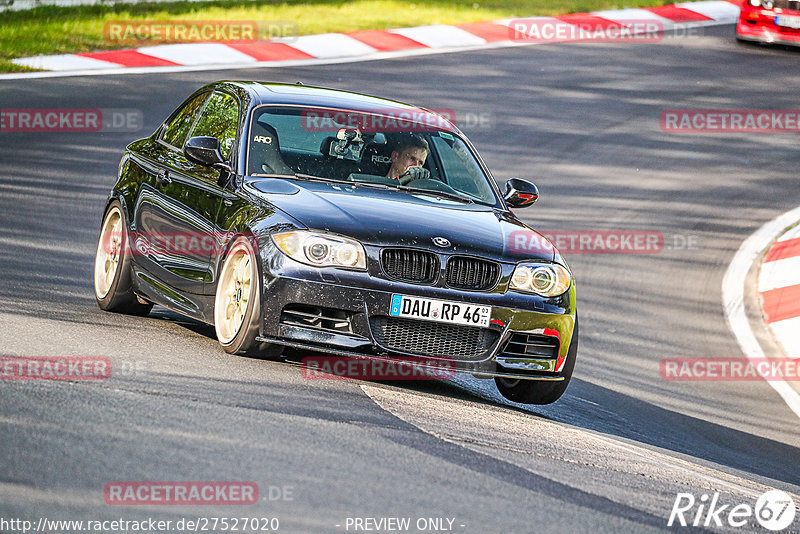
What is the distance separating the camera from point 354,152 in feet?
28.1

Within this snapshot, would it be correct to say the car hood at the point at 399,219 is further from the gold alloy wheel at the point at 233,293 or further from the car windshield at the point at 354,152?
the gold alloy wheel at the point at 233,293

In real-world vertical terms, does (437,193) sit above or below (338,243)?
above

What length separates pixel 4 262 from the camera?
1017 cm

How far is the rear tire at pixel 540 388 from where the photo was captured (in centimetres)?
799

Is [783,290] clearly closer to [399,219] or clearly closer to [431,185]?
[431,185]

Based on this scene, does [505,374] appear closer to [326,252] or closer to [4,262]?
[326,252]

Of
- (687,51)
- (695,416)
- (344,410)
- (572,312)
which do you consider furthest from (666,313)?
(687,51)

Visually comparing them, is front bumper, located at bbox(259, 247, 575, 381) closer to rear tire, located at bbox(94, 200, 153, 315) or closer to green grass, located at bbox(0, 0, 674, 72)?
rear tire, located at bbox(94, 200, 153, 315)

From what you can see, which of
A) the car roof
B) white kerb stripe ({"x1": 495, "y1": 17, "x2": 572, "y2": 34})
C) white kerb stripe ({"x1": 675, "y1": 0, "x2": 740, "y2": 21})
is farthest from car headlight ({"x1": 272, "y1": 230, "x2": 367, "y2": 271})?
white kerb stripe ({"x1": 675, "y1": 0, "x2": 740, "y2": 21})

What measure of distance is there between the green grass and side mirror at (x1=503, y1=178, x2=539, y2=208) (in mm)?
10596

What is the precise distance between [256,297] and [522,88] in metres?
12.9

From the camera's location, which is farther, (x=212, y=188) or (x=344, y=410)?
(x=212, y=188)

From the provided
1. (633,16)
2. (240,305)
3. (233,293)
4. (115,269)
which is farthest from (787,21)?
(240,305)

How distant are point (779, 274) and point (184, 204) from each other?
713 cm
